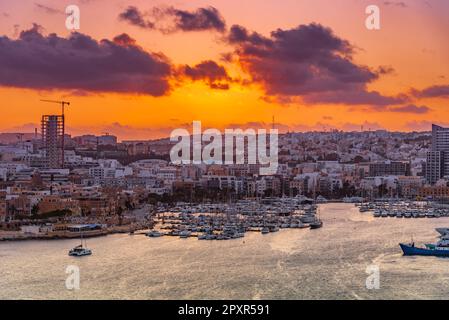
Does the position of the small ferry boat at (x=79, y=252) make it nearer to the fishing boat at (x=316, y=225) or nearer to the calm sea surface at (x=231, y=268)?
the calm sea surface at (x=231, y=268)

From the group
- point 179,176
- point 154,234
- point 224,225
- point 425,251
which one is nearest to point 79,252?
point 154,234

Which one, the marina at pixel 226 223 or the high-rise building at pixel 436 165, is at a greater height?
the high-rise building at pixel 436 165

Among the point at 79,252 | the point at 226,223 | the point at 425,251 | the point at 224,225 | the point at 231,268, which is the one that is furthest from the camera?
the point at 226,223

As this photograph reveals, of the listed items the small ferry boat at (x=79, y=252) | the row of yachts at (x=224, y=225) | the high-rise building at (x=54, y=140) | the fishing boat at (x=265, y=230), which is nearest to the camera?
the small ferry boat at (x=79, y=252)

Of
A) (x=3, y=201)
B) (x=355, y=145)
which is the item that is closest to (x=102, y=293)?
(x=3, y=201)

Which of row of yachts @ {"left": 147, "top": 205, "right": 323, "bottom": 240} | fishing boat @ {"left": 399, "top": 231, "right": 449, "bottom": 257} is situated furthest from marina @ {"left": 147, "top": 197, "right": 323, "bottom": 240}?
fishing boat @ {"left": 399, "top": 231, "right": 449, "bottom": 257}

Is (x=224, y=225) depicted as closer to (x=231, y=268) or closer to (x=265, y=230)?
(x=265, y=230)

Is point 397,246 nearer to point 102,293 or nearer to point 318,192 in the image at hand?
point 102,293

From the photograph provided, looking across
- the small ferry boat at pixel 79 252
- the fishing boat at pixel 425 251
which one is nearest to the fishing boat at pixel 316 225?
the fishing boat at pixel 425 251
